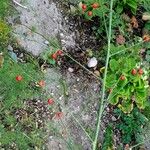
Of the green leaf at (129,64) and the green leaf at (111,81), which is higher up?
the green leaf at (129,64)

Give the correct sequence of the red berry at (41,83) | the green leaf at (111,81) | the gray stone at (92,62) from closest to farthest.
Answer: the red berry at (41,83), the green leaf at (111,81), the gray stone at (92,62)

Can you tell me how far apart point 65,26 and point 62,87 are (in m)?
0.66

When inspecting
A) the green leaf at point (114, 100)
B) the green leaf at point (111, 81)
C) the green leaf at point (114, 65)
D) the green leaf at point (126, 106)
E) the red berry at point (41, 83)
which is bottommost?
the green leaf at point (126, 106)

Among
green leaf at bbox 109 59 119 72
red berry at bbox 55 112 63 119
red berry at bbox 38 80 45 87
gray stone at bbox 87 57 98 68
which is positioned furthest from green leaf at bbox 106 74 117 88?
red berry at bbox 38 80 45 87

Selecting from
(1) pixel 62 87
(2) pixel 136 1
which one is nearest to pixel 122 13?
(2) pixel 136 1

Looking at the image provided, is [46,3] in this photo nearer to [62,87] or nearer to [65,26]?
[65,26]

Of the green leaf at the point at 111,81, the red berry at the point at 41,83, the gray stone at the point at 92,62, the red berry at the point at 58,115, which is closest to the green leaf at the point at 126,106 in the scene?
the green leaf at the point at 111,81

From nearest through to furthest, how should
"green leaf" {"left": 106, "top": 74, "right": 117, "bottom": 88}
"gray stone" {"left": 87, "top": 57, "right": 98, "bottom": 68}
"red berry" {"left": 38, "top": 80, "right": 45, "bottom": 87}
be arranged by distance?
1. "red berry" {"left": 38, "top": 80, "right": 45, "bottom": 87}
2. "green leaf" {"left": 106, "top": 74, "right": 117, "bottom": 88}
3. "gray stone" {"left": 87, "top": 57, "right": 98, "bottom": 68}

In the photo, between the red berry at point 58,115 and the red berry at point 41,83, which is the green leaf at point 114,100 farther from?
the red berry at point 41,83

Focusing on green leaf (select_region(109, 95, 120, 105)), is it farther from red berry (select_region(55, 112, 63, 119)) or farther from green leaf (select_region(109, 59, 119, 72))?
red berry (select_region(55, 112, 63, 119))

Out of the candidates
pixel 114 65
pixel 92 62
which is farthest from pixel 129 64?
pixel 92 62

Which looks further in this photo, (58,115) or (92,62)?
(92,62)

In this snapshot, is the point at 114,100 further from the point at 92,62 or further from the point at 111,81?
the point at 92,62

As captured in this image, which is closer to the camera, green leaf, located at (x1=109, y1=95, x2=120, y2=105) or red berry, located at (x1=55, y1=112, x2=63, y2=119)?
red berry, located at (x1=55, y1=112, x2=63, y2=119)
